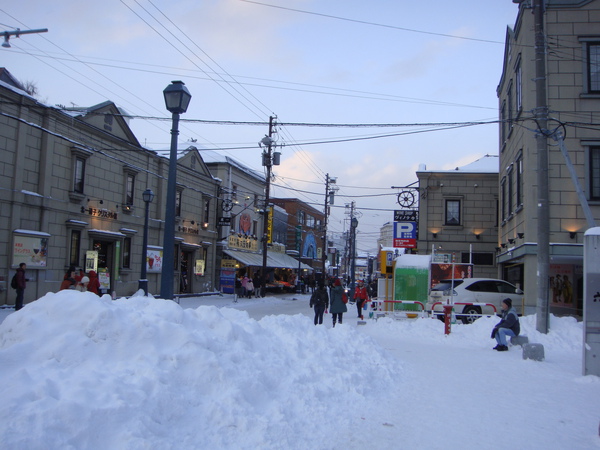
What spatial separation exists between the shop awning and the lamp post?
28720mm

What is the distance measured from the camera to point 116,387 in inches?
189

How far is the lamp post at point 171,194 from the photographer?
10070 mm

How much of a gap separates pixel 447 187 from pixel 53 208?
2336 centimetres

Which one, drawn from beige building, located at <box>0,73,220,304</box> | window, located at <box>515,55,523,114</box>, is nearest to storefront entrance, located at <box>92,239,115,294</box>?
beige building, located at <box>0,73,220,304</box>

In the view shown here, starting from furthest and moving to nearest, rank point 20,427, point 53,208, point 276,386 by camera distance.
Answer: point 53,208 → point 276,386 → point 20,427

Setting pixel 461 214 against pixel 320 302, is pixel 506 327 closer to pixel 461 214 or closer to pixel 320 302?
pixel 320 302

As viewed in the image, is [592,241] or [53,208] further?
[53,208]

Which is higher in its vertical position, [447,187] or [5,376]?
[447,187]

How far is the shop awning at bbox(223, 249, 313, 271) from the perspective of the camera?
39.7 metres

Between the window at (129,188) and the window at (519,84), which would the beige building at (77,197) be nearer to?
the window at (129,188)

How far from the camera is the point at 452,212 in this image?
3462 cm

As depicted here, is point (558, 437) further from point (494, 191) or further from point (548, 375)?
point (494, 191)

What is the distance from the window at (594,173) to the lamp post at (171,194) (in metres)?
15.5

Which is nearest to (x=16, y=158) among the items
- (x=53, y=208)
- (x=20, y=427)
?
(x=53, y=208)
